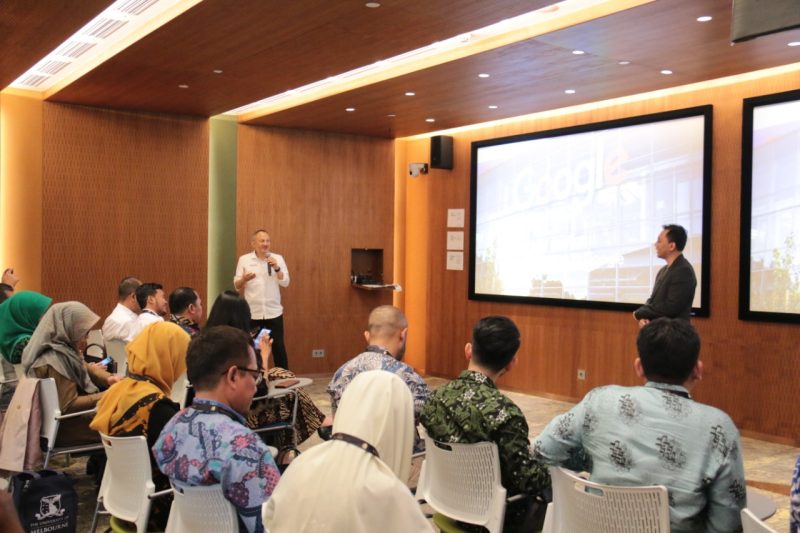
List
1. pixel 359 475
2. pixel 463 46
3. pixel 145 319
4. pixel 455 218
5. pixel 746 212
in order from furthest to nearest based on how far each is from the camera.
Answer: pixel 455 218, pixel 746 212, pixel 463 46, pixel 145 319, pixel 359 475

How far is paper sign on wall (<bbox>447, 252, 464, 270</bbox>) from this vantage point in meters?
9.90

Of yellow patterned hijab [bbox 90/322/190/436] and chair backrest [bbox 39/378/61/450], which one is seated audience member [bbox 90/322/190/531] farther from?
chair backrest [bbox 39/378/61/450]

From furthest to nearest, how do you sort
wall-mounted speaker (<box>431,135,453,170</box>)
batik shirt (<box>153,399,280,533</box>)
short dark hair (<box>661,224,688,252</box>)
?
1. wall-mounted speaker (<box>431,135,453,170</box>)
2. short dark hair (<box>661,224,688,252</box>)
3. batik shirt (<box>153,399,280,533</box>)

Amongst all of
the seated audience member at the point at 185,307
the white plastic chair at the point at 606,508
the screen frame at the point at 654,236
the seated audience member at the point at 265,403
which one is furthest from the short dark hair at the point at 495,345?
the screen frame at the point at 654,236

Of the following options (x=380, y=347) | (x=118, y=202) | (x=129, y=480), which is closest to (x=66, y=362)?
(x=129, y=480)

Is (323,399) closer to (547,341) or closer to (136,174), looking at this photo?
(547,341)

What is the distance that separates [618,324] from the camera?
26.5 ft

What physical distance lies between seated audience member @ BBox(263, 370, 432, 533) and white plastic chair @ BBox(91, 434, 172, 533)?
147 centimetres

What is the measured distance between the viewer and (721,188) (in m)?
7.15

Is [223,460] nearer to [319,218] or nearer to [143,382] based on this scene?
[143,382]

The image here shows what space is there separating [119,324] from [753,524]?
193 inches

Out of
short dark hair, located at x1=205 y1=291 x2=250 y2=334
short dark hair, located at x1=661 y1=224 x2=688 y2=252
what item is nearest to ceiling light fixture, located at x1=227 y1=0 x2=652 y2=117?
short dark hair, located at x1=661 y1=224 x2=688 y2=252

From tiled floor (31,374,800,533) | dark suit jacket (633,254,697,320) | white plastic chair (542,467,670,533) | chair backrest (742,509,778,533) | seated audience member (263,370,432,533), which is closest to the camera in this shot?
seated audience member (263,370,432,533)

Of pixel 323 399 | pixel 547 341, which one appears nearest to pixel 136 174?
pixel 323 399
